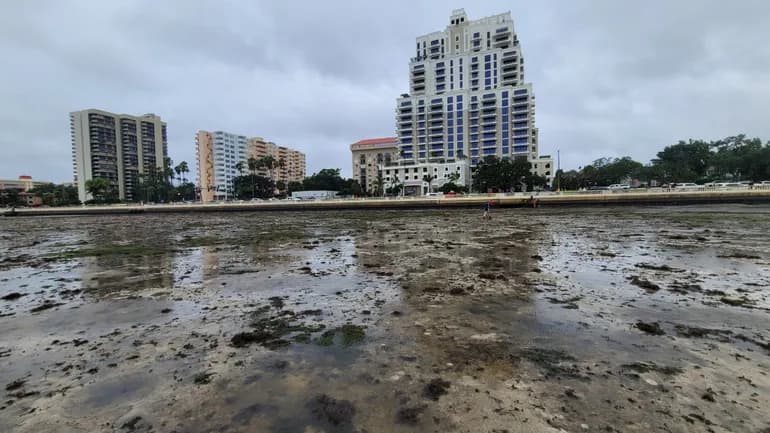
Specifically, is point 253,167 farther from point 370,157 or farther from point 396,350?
point 396,350

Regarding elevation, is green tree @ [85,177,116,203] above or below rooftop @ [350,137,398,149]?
below

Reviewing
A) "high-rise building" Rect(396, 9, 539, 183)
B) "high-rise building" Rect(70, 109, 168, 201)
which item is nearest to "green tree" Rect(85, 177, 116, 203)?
"high-rise building" Rect(70, 109, 168, 201)

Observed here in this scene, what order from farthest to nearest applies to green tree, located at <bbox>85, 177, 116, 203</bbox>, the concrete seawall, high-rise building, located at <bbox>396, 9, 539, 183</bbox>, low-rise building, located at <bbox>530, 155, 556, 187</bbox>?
high-rise building, located at <bbox>396, 9, 539, 183</bbox>
low-rise building, located at <bbox>530, 155, 556, 187</bbox>
green tree, located at <bbox>85, 177, 116, 203</bbox>
the concrete seawall

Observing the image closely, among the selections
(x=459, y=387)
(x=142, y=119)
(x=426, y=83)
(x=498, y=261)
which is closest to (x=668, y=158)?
(x=426, y=83)

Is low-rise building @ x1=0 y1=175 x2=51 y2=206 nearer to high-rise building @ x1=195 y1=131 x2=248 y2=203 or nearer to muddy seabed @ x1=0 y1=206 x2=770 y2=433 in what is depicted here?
high-rise building @ x1=195 y1=131 x2=248 y2=203

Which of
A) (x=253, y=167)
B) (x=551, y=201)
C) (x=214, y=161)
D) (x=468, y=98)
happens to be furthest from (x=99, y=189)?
(x=551, y=201)

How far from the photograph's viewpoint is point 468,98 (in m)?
122

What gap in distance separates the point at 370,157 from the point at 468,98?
164ft

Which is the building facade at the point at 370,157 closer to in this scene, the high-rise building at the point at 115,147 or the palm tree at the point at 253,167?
the palm tree at the point at 253,167

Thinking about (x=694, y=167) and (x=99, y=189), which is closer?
(x=694, y=167)

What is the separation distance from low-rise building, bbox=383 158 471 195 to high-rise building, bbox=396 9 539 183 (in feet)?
36.1

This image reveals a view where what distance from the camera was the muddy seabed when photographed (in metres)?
2.82

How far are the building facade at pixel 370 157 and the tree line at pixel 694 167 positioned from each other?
70.5 metres

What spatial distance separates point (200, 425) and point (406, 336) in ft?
7.79
